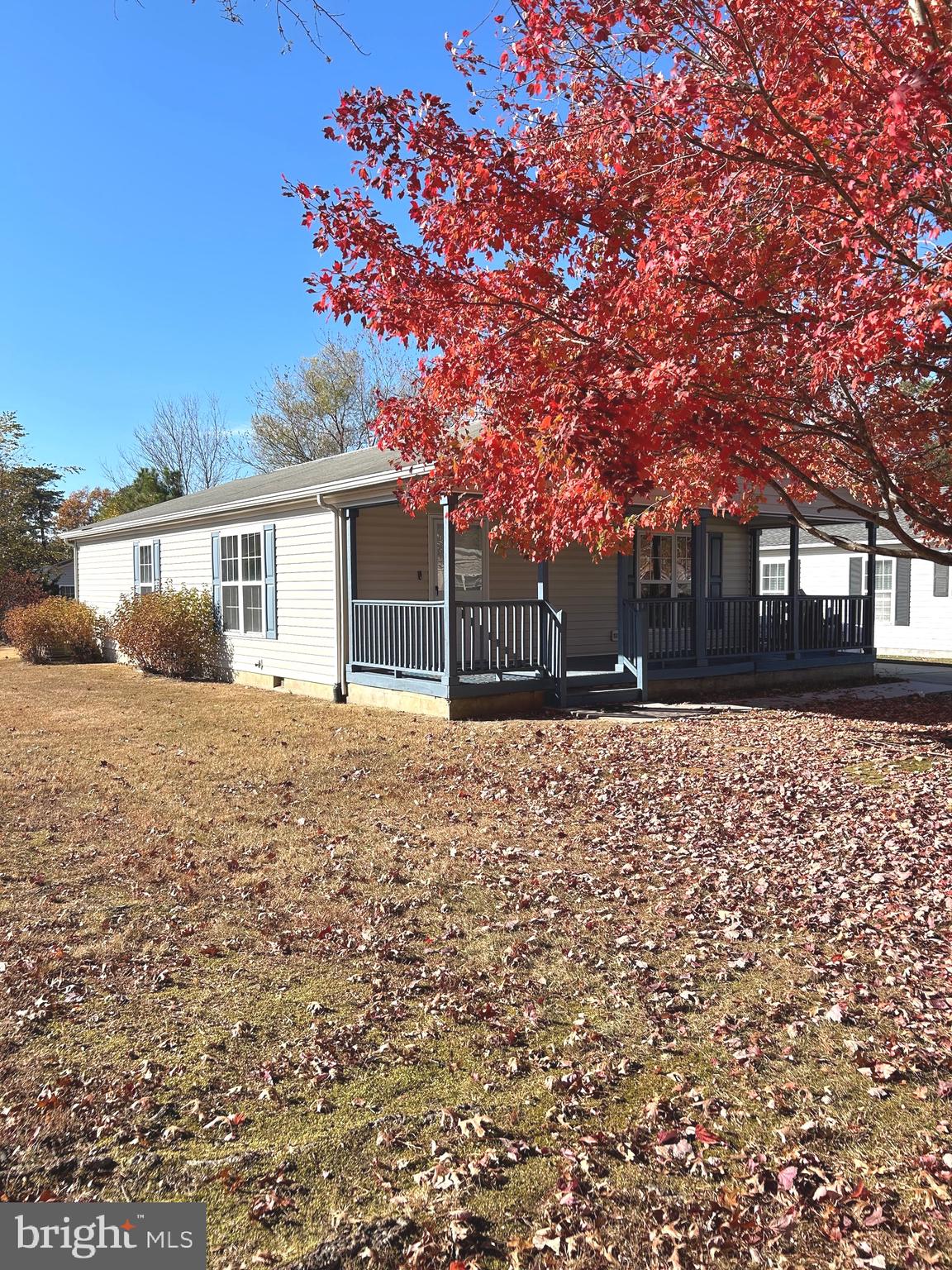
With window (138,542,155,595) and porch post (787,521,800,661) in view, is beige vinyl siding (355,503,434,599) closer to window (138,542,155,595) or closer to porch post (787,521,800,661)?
porch post (787,521,800,661)

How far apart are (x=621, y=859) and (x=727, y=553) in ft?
46.3

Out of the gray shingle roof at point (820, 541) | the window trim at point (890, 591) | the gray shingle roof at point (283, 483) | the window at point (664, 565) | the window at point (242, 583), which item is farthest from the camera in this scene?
the window trim at point (890, 591)

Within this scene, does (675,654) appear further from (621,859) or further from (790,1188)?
(790,1188)

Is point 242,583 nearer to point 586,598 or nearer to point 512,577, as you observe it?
point 512,577

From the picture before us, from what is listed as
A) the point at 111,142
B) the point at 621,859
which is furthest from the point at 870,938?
the point at 111,142

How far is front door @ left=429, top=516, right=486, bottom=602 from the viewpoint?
14125mm

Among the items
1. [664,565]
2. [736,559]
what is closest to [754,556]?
[736,559]

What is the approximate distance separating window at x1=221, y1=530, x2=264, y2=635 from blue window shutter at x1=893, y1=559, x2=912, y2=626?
1578 cm

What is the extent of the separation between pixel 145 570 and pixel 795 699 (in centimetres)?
1478

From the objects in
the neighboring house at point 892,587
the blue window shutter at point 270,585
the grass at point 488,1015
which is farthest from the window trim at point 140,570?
the neighboring house at point 892,587

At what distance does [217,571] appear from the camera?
17.0 metres

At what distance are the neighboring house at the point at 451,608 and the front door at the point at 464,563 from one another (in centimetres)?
3

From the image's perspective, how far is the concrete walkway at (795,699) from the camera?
12.1 m

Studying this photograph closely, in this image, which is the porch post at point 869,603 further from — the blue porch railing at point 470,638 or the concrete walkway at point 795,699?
the blue porch railing at point 470,638
